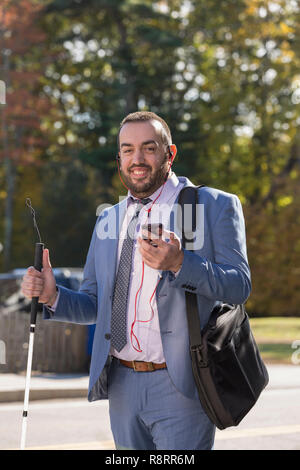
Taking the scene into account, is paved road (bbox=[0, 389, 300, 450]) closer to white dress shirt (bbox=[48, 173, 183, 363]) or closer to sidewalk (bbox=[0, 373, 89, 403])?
sidewalk (bbox=[0, 373, 89, 403])

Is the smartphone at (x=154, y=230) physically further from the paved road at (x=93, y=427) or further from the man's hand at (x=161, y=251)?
the paved road at (x=93, y=427)

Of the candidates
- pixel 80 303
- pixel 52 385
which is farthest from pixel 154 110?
pixel 80 303

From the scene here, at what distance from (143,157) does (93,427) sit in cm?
617

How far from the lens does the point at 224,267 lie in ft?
11.5

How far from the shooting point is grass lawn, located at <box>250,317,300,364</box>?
19.6 metres

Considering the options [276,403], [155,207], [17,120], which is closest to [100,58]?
[17,120]

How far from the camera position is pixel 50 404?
11.4 meters

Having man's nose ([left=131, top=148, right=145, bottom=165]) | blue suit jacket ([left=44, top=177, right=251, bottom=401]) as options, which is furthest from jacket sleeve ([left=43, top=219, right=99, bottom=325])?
man's nose ([left=131, top=148, right=145, bottom=165])

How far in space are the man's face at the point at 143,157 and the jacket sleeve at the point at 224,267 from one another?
0.34 m

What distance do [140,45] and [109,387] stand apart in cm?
3761

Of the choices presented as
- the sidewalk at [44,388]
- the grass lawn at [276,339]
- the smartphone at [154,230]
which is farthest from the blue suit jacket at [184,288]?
the grass lawn at [276,339]

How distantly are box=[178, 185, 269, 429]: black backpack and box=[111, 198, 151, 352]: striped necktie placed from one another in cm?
30

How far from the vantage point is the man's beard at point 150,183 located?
377 centimetres

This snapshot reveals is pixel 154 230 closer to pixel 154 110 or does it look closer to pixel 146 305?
pixel 146 305
